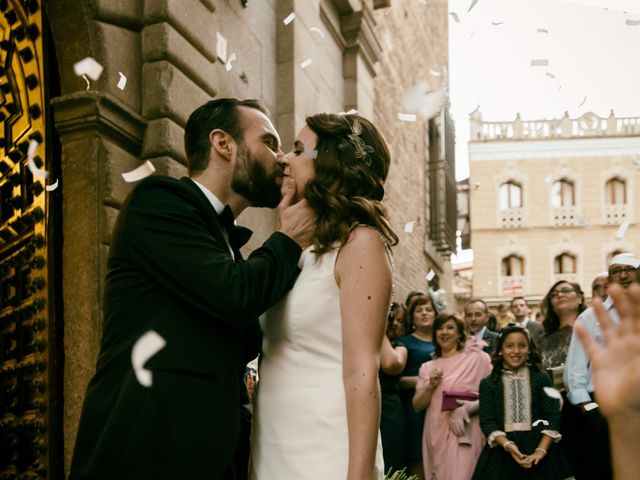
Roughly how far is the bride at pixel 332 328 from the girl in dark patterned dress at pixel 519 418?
11.7ft

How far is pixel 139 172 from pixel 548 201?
3297 centimetres

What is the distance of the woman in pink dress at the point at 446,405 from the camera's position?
606 centimetres

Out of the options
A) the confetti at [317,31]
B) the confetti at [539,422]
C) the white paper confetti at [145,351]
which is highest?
the confetti at [317,31]

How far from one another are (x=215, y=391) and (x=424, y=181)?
13228 mm

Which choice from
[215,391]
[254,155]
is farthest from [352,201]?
[215,391]

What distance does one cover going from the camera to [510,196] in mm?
35875

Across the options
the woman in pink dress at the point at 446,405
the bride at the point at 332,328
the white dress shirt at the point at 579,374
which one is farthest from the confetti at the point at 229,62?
the bride at the point at 332,328

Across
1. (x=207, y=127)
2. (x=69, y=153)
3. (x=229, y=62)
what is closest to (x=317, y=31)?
(x=229, y=62)

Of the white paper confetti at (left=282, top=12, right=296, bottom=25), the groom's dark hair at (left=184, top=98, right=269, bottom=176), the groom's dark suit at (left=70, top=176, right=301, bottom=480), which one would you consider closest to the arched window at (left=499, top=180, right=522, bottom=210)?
the white paper confetti at (left=282, top=12, right=296, bottom=25)

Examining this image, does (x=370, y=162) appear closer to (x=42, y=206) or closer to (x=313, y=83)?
(x=42, y=206)

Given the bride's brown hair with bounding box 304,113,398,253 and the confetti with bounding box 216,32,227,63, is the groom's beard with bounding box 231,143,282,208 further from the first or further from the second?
the confetti with bounding box 216,32,227,63

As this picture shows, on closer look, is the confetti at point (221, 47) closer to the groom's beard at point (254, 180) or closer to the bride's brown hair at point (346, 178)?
the groom's beard at point (254, 180)

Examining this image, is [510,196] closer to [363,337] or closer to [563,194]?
[563,194]

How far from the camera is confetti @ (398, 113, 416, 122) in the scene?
500 inches
